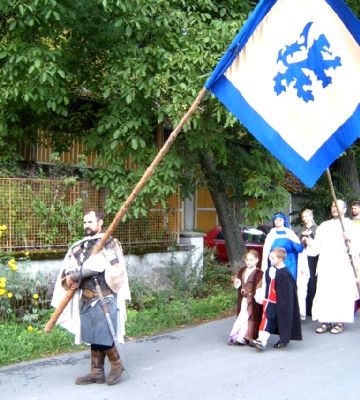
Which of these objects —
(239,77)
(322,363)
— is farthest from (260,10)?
(322,363)

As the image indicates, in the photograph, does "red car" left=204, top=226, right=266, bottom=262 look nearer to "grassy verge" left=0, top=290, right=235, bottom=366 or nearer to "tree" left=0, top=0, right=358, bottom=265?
"grassy verge" left=0, top=290, right=235, bottom=366

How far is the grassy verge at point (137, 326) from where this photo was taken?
23.5 ft

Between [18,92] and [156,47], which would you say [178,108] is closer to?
[156,47]

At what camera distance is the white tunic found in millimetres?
8734

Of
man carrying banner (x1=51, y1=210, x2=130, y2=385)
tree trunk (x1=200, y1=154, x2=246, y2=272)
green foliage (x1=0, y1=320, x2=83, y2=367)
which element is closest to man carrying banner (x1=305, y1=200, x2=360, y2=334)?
green foliage (x1=0, y1=320, x2=83, y2=367)

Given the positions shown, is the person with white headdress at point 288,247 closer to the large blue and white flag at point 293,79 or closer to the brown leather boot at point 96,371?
the large blue and white flag at point 293,79

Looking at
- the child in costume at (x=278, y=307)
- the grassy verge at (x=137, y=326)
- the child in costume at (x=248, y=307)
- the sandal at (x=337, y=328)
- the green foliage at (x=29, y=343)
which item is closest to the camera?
the green foliage at (x=29, y=343)

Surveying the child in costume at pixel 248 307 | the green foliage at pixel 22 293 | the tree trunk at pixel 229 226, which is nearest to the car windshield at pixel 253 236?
the tree trunk at pixel 229 226

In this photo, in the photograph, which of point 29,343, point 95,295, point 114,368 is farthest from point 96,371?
point 29,343

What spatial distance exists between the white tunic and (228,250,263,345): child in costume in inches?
57.6

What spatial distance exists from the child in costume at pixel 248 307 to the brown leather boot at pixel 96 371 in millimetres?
2266

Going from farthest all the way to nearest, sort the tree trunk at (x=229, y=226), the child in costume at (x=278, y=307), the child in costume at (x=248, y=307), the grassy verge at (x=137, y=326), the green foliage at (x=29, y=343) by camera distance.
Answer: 1. the tree trunk at (x=229, y=226)
2. the child in costume at (x=248, y=307)
3. the child in costume at (x=278, y=307)
4. the grassy verge at (x=137, y=326)
5. the green foliage at (x=29, y=343)

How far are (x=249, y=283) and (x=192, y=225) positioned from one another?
13.2 meters

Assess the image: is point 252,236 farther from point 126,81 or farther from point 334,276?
point 126,81
